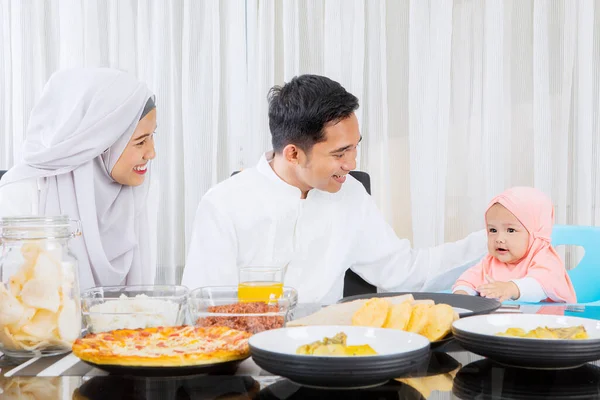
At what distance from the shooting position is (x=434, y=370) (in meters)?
0.84

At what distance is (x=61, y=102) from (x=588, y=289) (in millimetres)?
1796

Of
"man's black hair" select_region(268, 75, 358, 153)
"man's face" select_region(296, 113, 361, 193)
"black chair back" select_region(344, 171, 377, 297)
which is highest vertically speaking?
"man's black hair" select_region(268, 75, 358, 153)

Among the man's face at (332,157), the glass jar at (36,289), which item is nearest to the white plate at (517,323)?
the glass jar at (36,289)

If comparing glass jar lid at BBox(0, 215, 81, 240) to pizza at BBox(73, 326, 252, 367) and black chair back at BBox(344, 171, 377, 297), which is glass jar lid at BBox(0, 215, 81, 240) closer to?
pizza at BBox(73, 326, 252, 367)

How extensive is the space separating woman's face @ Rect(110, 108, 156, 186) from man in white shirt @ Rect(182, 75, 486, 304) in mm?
217

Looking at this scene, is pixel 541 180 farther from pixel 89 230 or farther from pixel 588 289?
pixel 89 230

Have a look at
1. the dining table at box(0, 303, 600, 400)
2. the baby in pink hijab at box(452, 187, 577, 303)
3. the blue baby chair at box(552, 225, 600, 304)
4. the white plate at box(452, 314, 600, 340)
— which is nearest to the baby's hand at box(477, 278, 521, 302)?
the baby in pink hijab at box(452, 187, 577, 303)

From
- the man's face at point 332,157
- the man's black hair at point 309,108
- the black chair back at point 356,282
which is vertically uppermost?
the man's black hair at point 309,108

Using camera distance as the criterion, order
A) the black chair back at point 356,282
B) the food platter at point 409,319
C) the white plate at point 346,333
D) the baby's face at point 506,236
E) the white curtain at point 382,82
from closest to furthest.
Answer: the white plate at point 346,333 < the food platter at point 409,319 < the baby's face at point 506,236 < the black chair back at point 356,282 < the white curtain at point 382,82

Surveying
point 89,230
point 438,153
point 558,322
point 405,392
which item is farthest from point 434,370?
point 438,153

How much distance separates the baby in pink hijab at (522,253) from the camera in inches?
83.0

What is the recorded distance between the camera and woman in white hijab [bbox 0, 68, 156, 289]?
1990 millimetres

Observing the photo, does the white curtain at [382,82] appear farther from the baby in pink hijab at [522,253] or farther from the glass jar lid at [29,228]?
the glass jar lid at [29,228]

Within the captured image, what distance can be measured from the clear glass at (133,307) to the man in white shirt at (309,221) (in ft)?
3.16
